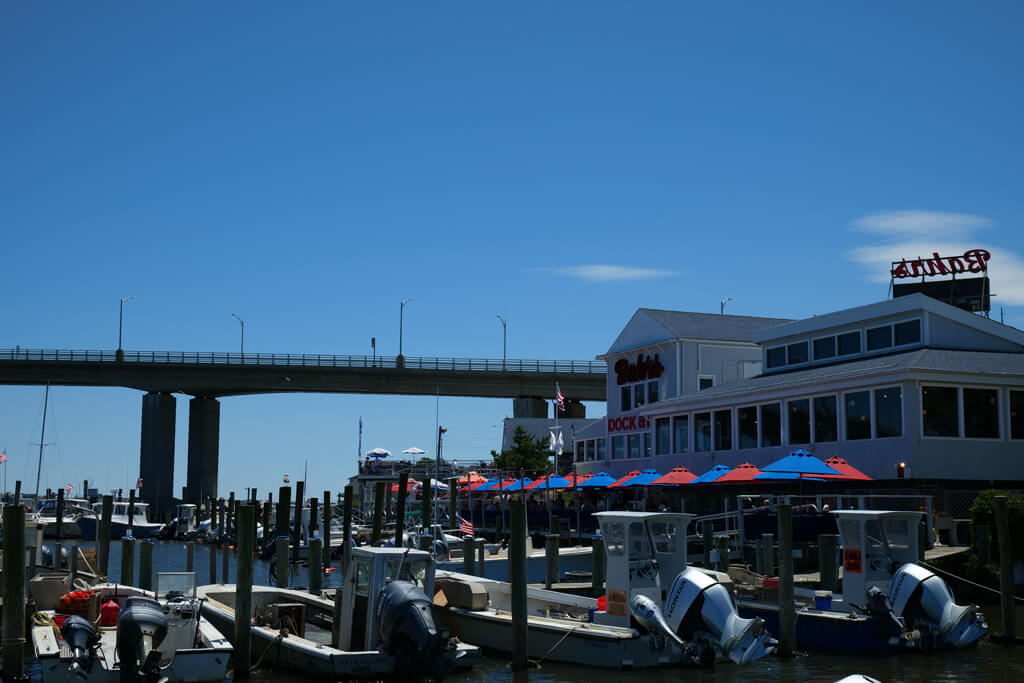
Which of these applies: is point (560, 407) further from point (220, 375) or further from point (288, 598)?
point (220, 375)

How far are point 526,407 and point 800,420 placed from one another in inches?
1973

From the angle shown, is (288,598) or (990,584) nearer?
(288,598)

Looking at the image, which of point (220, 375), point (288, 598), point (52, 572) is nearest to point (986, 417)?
point (288, 598)

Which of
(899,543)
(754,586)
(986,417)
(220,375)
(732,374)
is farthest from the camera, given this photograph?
Result: (220,375)

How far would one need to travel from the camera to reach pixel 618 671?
71.9 feet

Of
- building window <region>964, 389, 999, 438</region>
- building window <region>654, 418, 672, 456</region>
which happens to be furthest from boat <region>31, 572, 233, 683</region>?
building window <region>654, 418, 672, 456</region>

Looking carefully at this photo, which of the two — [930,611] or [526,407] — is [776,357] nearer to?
[930,611]

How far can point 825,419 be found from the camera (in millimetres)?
42500

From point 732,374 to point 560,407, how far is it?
906cm

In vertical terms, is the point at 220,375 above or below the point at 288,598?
above

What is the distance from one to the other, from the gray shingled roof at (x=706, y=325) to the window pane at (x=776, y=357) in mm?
6601

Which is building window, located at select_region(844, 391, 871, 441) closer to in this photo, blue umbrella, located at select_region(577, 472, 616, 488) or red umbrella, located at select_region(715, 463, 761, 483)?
red umbrella, located at select_region(715, 463, 761, 483)

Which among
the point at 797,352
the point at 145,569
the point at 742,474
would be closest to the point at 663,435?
the point at 797,352

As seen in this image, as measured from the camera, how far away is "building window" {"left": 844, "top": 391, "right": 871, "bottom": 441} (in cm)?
4044
